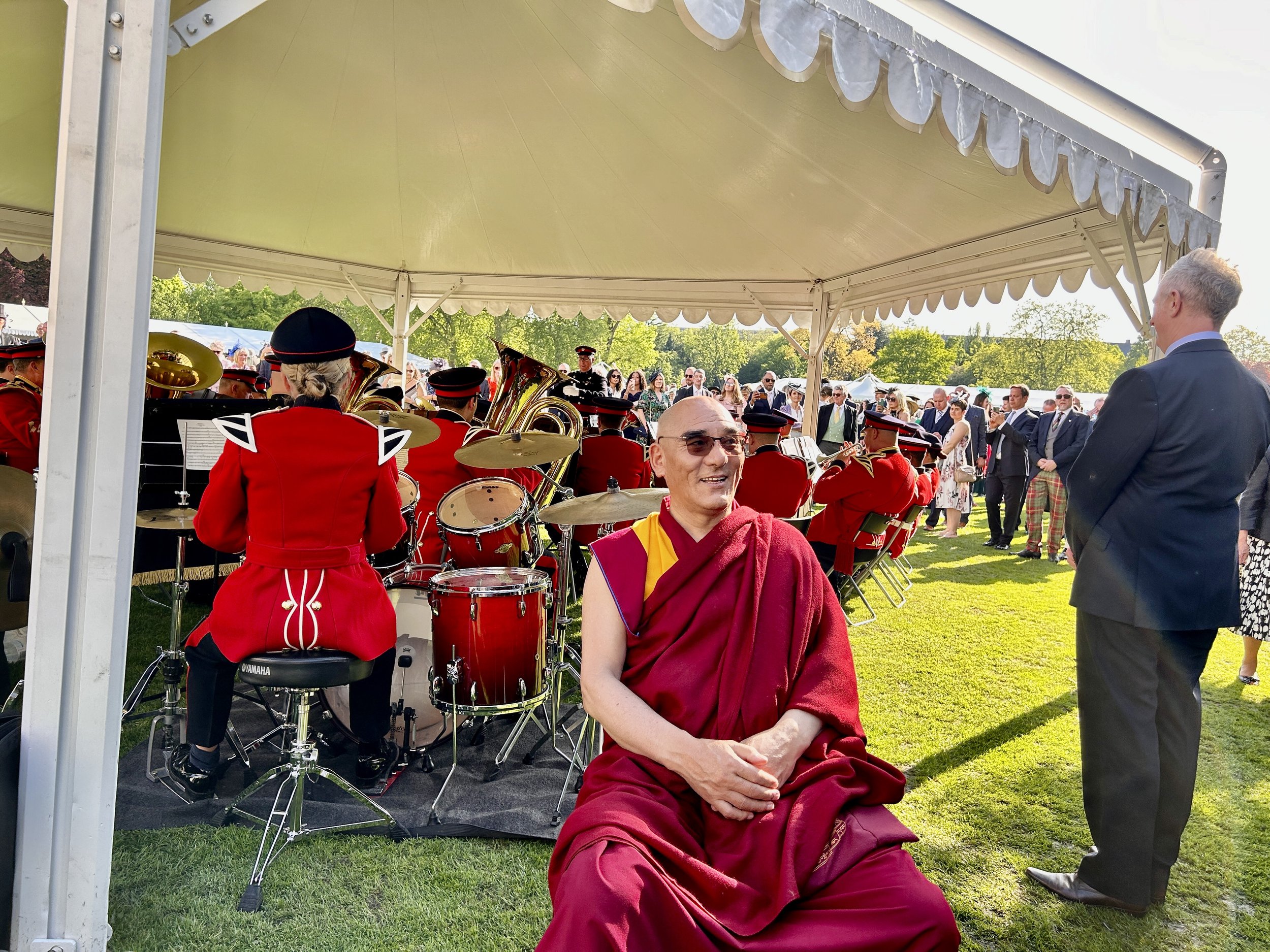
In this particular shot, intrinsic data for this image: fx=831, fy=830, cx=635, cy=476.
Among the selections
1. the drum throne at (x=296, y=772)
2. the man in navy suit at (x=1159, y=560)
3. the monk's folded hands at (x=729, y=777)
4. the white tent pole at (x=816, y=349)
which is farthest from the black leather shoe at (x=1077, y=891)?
the white tent pole at (x=816, y=349)

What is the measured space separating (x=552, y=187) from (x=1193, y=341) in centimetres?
694

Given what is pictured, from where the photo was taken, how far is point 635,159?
304 inches

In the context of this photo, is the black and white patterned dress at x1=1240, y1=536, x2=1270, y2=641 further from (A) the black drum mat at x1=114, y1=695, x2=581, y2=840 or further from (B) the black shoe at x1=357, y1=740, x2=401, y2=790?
(B) the black shoe at x1=357, y1=740, x2=401, y2=790

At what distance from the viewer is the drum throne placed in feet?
10.4

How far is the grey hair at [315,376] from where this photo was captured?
3352 millimetres

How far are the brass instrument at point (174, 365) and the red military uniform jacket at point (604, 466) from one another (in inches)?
116

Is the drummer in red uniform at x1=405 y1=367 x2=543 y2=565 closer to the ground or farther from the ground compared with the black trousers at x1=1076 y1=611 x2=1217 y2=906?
farther from the ground

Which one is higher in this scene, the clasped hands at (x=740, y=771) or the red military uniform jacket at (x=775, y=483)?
the red military uniform jacket at (x=775, y=483)

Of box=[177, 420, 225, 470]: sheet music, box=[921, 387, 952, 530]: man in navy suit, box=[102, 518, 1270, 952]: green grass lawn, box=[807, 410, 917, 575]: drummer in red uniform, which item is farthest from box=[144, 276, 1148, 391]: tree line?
box=[177, 420, 225, 470]: sheet music

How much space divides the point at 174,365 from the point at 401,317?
6.46 meters

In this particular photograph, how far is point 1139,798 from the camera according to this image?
3.08 m

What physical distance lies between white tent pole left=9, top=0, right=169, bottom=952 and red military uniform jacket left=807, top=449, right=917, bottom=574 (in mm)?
5716

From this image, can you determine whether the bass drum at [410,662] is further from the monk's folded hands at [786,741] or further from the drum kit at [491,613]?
the monk's folded hands at [786,741]

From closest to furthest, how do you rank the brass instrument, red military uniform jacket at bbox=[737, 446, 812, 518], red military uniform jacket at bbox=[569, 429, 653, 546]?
the brass instrument
red military uniform jacket at bbox=[737, 446, 812, 518]
red military uniform jacket at bbox=[569, 429, 653, 546]
